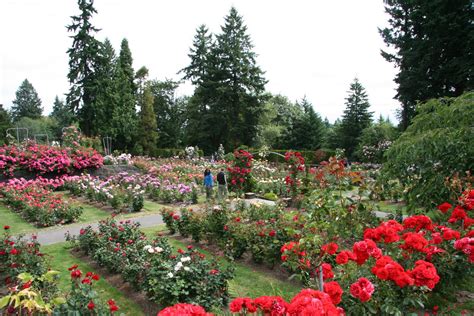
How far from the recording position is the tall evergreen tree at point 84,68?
30.0 meters

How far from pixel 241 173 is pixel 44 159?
325 inches

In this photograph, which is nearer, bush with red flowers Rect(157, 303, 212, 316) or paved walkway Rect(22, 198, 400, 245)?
bush with red flowers Rect(157, 303, 212, 316)

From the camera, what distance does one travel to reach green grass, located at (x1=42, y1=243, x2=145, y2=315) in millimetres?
4520

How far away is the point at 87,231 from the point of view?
6.72m

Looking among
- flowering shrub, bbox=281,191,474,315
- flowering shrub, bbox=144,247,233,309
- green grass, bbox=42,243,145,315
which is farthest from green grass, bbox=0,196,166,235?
flowering shrub, bbox=281,191,474,315

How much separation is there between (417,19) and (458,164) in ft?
67.6

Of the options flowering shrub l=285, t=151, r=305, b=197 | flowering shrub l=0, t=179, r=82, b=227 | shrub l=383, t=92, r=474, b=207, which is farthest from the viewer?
flowering shrub l=285, t=151, r=305, b=197

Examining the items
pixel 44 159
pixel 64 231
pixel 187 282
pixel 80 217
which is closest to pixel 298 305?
pixel 187 282

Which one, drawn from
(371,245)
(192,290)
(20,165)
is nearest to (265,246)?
(192,290)

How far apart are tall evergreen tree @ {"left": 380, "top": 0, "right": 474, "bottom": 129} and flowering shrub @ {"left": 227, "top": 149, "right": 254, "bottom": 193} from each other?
1248cm

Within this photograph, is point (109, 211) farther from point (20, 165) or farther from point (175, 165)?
point (175, 165)

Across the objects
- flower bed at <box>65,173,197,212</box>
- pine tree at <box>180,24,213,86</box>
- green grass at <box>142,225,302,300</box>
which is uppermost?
pine tree at <box>180,24,213,86</box>

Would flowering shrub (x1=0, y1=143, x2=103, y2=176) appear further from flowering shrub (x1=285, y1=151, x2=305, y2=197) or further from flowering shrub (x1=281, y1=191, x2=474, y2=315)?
flowering shrub (x1=281, y1=191, x2=474, y2=315)

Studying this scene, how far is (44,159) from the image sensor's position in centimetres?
1439
